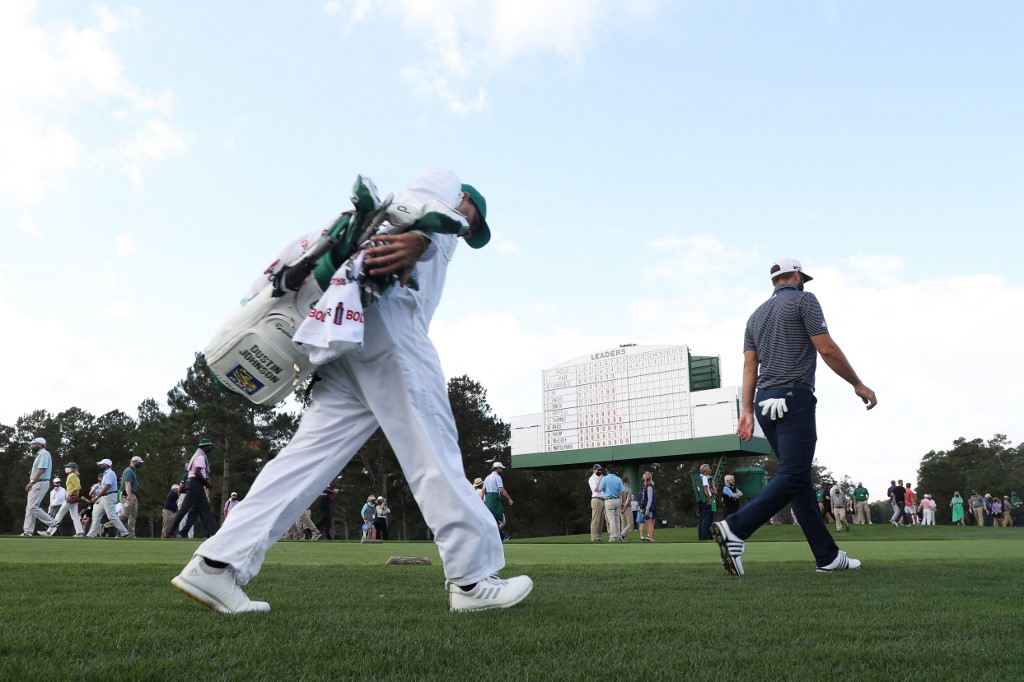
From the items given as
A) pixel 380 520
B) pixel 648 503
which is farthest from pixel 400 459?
pixel 380 520

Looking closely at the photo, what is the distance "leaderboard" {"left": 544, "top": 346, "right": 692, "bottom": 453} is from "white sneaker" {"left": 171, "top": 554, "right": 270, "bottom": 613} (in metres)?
42.5

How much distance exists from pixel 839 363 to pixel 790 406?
46 centimetres

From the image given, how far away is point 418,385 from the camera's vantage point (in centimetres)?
358

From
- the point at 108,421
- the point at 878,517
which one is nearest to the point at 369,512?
the point at 108,421

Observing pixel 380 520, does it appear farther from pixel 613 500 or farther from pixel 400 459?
pixel 400 459

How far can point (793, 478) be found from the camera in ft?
18.2

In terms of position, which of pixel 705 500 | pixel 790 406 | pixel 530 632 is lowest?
pixel 705 500

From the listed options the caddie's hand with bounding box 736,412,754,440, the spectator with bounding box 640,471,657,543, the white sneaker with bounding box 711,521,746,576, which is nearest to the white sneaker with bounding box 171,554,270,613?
the white sneaker with bounding box 711,521,746,576

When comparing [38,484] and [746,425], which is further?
[38,484]

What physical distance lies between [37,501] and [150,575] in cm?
1424

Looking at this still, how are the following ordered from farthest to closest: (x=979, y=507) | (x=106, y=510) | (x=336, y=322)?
(x=979, y=507) → (x=106, y=510) → (x=336, y=322)

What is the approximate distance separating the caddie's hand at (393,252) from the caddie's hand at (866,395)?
12.4 feet

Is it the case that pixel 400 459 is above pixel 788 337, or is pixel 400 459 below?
below

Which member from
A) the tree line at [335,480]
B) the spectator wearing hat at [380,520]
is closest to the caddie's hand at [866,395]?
the spectator wearing hat at [380,520]
